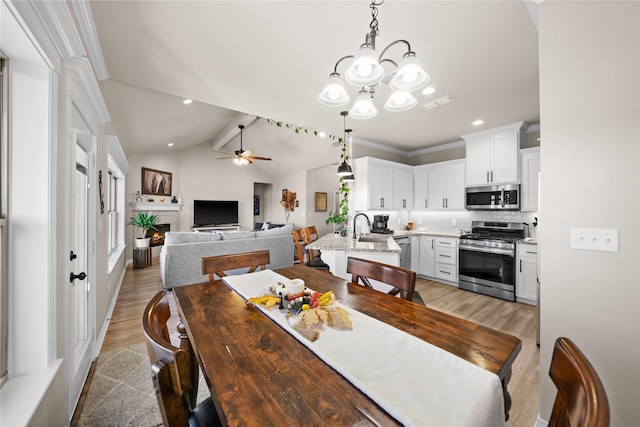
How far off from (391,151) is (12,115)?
515 centimetres

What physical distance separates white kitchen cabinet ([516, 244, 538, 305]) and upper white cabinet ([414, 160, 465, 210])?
1276 mm

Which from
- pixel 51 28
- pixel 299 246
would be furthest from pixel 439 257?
pixel 51 28

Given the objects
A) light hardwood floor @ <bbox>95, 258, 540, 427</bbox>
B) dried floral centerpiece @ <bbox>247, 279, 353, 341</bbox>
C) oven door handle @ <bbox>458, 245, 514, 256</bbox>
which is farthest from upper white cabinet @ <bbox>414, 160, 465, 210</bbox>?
dried floral centerpiece @ <bbox>247, 279, 353, 341</bbox>

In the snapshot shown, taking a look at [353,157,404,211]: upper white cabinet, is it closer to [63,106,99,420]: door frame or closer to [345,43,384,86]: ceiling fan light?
[345,43,384,86]: ceiling fan light

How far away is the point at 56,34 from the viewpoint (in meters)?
1.22

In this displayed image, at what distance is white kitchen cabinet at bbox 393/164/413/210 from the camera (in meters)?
5.00

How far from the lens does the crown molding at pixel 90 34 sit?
156cm

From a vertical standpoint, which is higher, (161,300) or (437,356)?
(161,300)

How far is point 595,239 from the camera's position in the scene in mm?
1276

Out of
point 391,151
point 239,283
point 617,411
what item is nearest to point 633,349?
point 617,411

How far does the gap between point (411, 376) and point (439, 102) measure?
3219 millimetres

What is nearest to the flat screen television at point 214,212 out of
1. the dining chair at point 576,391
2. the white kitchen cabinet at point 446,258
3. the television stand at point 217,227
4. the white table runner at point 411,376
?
the television stand at point 217,227

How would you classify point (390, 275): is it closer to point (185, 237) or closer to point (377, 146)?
point (185, 237)

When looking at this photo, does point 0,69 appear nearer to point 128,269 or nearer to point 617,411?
point 617,411
